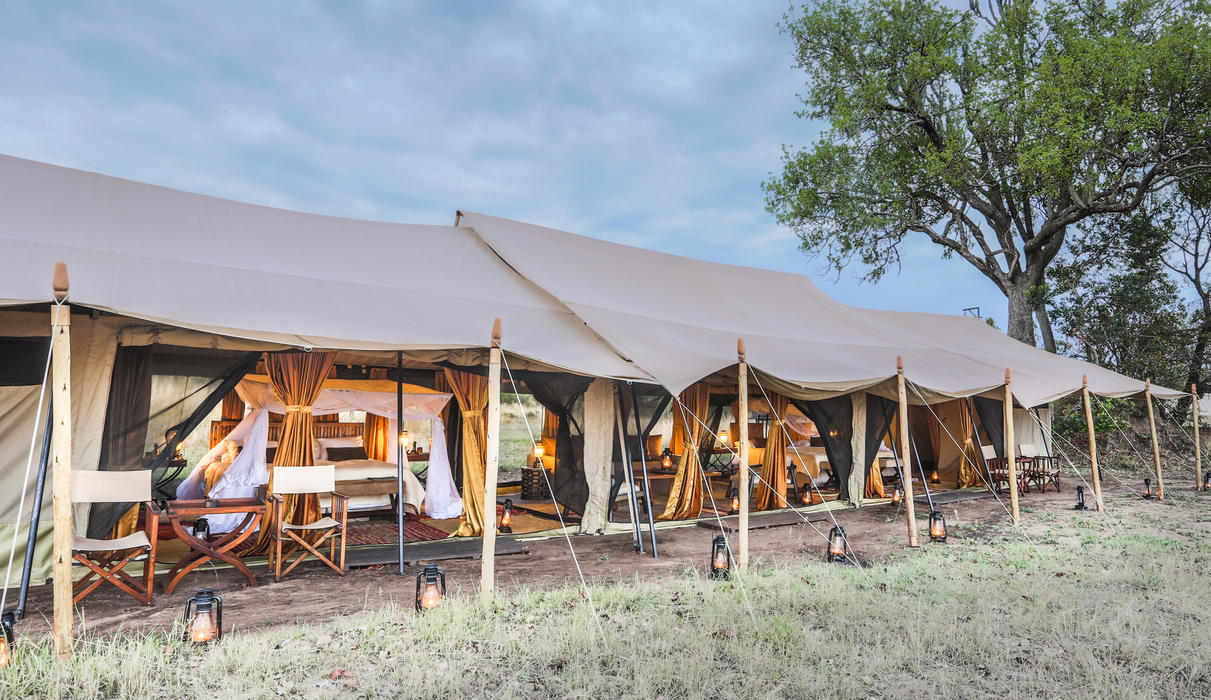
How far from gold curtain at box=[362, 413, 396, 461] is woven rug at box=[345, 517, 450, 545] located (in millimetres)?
1630

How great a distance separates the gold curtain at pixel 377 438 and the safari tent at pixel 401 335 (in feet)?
0.15

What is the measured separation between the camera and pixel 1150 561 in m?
5.52

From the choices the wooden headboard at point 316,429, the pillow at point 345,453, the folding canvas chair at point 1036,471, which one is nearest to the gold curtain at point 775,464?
the folding canvas chair at point 1036,471

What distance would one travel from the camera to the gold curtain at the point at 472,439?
21.1 feet

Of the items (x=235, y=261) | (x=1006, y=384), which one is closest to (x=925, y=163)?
(x=1006, y=384)

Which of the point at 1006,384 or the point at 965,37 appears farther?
the point at 965,37

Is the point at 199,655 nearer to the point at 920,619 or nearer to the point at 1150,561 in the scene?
the point at 920,619

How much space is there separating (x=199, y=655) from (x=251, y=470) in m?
4.11

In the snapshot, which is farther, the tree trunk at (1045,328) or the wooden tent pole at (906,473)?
the tree trunk at (1045,328)

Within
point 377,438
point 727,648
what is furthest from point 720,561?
point 377,438

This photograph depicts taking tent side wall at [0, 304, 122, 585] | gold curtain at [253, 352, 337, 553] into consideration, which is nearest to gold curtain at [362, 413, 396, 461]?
gold curtain at [253, 352, 337, 553]

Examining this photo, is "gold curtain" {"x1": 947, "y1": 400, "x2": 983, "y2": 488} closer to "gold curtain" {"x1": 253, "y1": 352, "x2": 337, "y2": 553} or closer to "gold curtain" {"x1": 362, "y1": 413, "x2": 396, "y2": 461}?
"gold curtain" {"x1": 362, "y1": 413, "x2": 396, "y2": 461}

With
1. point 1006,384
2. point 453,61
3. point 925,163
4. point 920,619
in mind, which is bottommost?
point 920,619

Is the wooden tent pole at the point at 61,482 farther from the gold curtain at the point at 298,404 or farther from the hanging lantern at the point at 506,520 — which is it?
the hanging lantern at the point at 506,520
